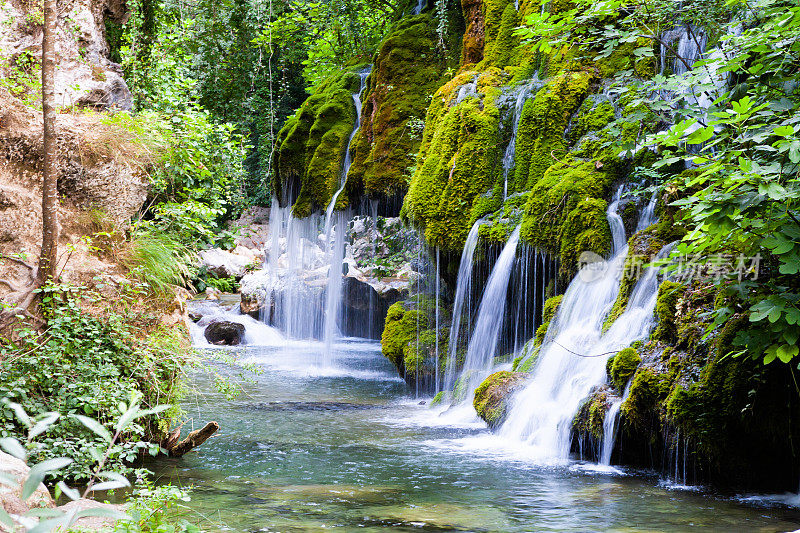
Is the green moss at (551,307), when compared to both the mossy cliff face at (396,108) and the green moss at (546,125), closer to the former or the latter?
the green moss at (546,125)

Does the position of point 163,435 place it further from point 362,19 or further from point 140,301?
point 362,19

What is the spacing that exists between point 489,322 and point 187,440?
469cm

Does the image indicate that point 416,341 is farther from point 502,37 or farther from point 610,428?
point 502,37

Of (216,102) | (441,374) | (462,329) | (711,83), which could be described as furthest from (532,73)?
(216,102)

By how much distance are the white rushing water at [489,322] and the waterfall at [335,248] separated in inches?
203

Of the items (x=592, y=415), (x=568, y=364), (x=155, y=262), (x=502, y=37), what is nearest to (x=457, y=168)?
(x=502, y=37)

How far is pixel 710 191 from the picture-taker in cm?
468

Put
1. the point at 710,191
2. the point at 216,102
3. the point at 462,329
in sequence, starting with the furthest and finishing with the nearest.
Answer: the point at 216,102 < the point at 462,329 < the point at 710,191

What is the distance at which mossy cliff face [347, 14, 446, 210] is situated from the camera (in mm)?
13664

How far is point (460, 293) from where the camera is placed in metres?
10.6

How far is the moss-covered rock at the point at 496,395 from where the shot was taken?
8266mm

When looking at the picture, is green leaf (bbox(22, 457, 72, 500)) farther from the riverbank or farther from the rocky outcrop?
the rocky outcrop

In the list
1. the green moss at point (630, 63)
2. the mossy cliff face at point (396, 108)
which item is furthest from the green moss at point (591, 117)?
the mossy cliff face at point (396, 108)

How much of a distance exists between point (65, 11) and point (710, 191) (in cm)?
806
